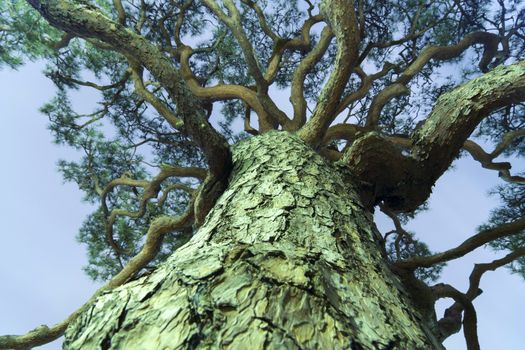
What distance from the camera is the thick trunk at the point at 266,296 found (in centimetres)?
74

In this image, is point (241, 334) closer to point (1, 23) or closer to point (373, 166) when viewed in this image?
point (373, 166)

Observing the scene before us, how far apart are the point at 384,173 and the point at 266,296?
1.77 metres

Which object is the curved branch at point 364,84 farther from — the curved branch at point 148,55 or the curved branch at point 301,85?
the curved branch at point 148,55

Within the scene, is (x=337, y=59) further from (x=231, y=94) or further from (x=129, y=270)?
(x=129, y=270)

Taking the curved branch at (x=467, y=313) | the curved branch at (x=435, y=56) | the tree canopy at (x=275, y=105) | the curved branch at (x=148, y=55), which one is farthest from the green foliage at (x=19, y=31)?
the curved branch at (x=467, y=313)

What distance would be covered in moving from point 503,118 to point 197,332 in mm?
4825

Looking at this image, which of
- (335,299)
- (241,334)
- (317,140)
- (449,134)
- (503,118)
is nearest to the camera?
(241,334)

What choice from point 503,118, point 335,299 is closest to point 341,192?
point 335,299

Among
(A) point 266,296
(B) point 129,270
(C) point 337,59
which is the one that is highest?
(C) point 337,59

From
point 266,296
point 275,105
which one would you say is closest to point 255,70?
point 275,105

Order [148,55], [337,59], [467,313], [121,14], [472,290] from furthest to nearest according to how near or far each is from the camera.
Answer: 1. [121,14]
2. [472,290]
3. [467,313]
4. [337,59]
5. [148,55]

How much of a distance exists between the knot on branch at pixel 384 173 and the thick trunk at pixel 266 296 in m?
0.92

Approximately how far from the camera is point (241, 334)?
2.36ft

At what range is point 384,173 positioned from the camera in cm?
241
